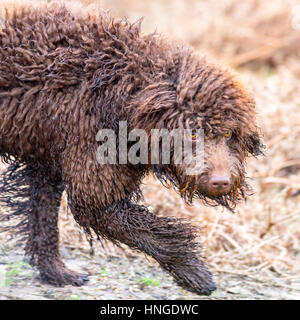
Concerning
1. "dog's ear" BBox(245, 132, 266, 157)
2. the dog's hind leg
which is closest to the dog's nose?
"dog's ear" BBox(245, 132, 266, 157)

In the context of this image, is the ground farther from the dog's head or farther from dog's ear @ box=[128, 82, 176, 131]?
Result: dog's ear @ box=[128, 82, 176, 131]

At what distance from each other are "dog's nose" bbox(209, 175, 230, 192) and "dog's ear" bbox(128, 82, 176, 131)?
451 millimetres

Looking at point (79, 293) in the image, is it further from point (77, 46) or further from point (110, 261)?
point (77, 46)

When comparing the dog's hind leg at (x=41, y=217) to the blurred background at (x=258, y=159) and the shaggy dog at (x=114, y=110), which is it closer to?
the shaggy dog at (x=114, y=110)

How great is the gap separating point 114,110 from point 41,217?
4.09ft

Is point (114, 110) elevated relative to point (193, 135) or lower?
elevated

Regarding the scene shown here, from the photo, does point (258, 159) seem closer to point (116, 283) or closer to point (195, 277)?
point (195, 277)

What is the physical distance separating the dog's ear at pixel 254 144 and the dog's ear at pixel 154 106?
57 centimetres

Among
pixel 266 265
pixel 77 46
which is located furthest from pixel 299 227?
pixel 77 46

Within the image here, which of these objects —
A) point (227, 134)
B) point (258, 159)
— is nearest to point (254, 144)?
point (227, 134)

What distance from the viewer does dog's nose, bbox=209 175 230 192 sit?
11.5ft

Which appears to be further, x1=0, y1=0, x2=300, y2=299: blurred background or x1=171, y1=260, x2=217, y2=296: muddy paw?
x1=0, y1=0, x2=300, y2=299: blurred background

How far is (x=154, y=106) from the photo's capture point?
3.60m

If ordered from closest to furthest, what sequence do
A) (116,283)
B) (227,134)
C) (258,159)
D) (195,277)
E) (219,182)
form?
(219,182) → (227,134) → (195,277) → (116,283) → (258,159)
